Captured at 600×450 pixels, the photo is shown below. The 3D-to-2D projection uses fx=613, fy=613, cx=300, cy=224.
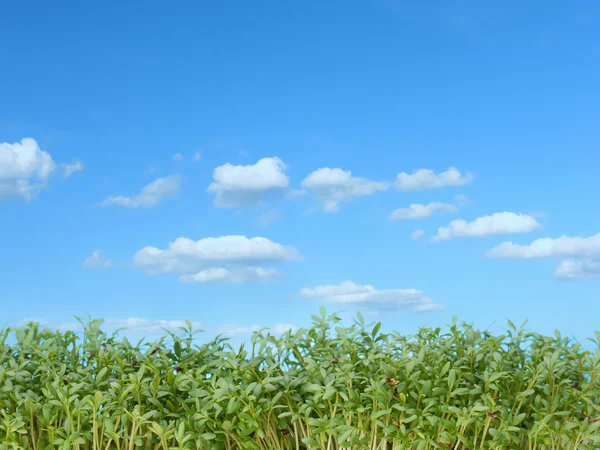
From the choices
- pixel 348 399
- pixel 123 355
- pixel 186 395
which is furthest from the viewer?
pixel 123 355

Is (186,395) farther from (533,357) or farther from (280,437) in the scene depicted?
(533,357)

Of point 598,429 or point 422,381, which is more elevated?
point 422,381

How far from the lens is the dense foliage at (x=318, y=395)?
278 cm

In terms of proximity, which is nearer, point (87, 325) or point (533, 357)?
point (533, 357)

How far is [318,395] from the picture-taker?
2.74 m

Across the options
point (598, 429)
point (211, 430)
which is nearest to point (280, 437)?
point (211, 430)

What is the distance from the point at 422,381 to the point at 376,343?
346 mm

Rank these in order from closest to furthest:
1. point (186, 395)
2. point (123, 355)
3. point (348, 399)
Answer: point (348, 399)
point (186, 395)
point (123, 355)

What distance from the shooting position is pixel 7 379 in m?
2.99

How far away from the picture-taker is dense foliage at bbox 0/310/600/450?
278 cm

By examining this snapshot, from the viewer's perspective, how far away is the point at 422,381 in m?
2.81

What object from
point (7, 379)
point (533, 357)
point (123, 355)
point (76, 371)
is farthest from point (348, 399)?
point (7, 379)

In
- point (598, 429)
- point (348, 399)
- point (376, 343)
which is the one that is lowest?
point (598, 429)

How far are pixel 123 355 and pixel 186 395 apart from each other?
441mm
